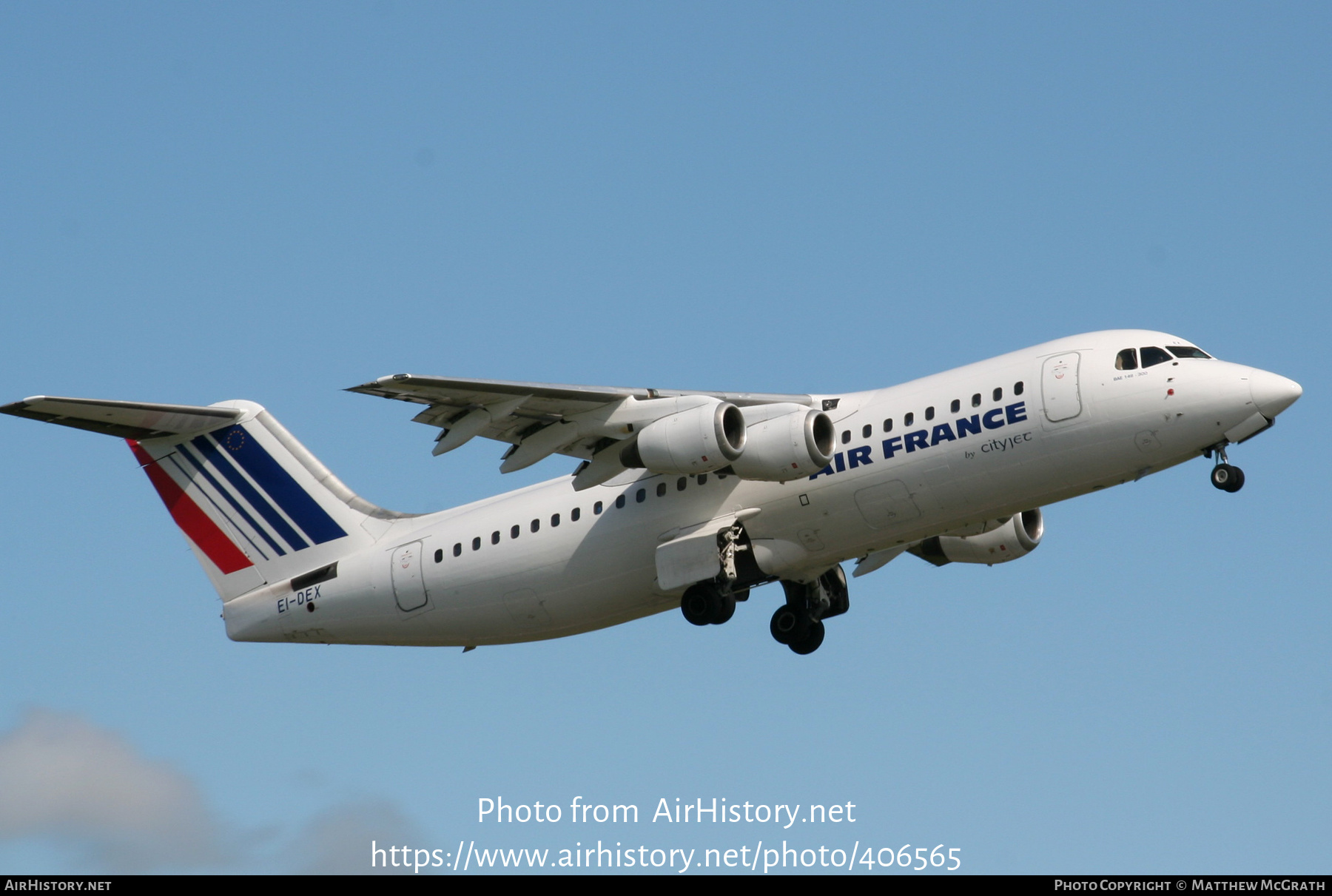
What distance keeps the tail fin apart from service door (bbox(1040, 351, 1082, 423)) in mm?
9651

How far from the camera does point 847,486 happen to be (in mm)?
20047

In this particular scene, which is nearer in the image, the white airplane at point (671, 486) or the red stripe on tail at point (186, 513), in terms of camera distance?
the white airplane at point (671, 486)

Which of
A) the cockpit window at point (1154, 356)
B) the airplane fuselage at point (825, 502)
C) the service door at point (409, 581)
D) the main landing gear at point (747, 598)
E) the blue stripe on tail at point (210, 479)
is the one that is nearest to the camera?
the airplane fuselage at point (825, 502)

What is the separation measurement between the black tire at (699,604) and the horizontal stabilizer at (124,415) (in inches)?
301

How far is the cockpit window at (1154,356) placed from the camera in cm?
1903

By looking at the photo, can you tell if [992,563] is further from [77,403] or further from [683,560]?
[77,403]

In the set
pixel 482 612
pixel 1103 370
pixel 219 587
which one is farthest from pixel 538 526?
pixel 1103 370

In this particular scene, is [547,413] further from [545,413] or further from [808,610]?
[808,610]

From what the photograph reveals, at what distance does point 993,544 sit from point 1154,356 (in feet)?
15.8

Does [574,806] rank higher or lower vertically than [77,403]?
lower

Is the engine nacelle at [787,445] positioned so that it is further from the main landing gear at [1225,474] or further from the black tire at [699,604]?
the main landing gear at [1225,474]

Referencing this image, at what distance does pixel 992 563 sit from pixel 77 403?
1250 centimetres

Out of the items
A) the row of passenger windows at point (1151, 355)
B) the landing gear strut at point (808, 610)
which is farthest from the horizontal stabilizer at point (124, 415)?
the row of passenger windows at point (1151, 355)

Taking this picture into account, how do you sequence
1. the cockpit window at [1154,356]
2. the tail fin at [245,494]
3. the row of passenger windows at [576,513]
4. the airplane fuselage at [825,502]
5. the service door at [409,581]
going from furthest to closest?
the tail fin at [245,494], the service door at [409,581], the row of passenger windows at [576,513], the cockpit window at [1154,356], the airplane fuselage at [825,502]
